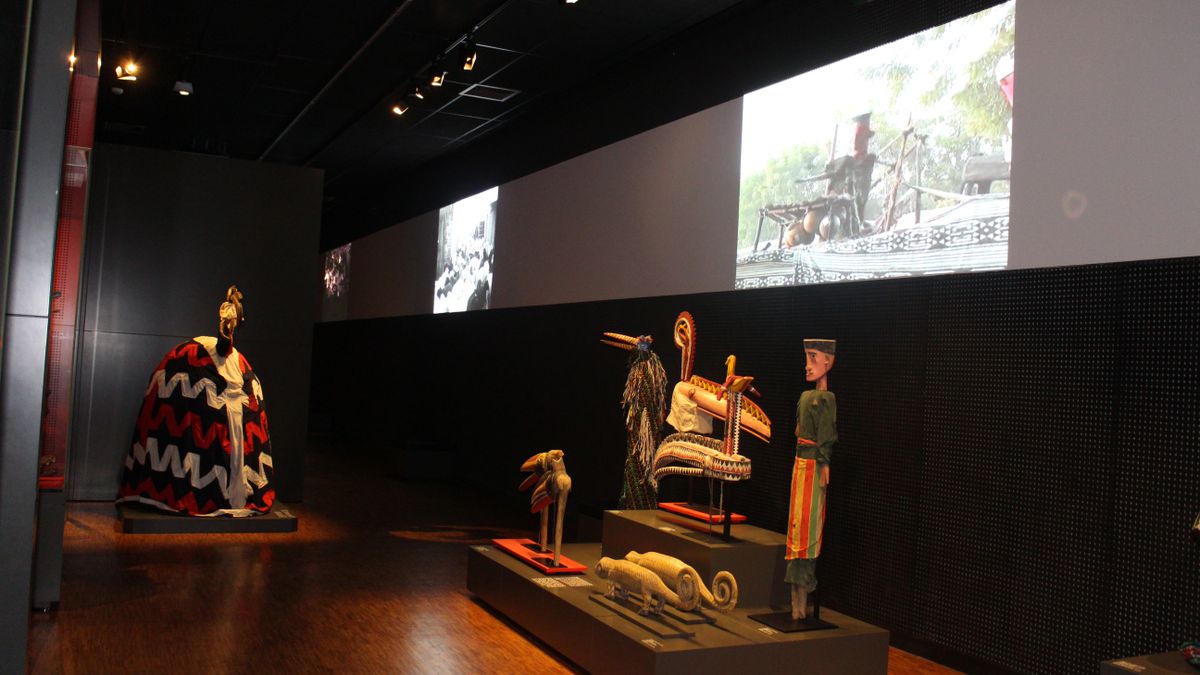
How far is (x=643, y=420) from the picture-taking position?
19.2ft

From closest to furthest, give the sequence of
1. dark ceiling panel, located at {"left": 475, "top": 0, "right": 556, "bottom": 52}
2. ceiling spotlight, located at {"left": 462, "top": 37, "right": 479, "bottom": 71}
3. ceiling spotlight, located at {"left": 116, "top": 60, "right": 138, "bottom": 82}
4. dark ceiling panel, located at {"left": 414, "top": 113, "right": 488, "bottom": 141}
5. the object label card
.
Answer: the object label card, dark ceiling panel, located at {"left": 475, "top": 0, "right": 556, "bottom": 52}, ceiling spotlight, located at {"left": 462, "top": 37, "right": 479, "bottom": 71}, ceiling spotlight, located at {"left": 116, "top": 60, "right": 138, "bottom": 82}, dark ceiling panel, located at {"left": 414, "top": 113, "right": 488, "bottom": 141}

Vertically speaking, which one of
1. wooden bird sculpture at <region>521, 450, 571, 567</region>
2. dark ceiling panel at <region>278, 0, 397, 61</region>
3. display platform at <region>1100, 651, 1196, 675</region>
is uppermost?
dark ceiling panel at <region>278, 0, 397, 61</region>

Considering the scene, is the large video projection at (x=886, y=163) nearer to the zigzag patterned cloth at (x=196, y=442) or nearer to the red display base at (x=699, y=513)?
the red display base at (x=699, y=513)

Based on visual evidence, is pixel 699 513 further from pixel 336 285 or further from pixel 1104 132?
pixel 336 285

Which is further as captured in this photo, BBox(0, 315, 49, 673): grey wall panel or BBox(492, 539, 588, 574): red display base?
BBox(492, 539, 588, 574): red display base

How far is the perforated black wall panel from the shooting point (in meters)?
3.75

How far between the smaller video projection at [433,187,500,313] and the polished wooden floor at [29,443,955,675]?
3712mm

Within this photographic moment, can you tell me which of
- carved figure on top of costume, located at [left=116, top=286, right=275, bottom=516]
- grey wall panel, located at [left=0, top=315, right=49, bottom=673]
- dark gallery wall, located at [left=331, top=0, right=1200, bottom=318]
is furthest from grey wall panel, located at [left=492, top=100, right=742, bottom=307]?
grey wall panel, located at [left=0, top=315, right=49, bottom=673]

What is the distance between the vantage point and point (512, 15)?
7070mm

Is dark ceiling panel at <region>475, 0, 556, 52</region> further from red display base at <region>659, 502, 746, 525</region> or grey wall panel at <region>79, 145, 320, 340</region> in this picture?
red display base at <region>659, 502, 746, 525</region>

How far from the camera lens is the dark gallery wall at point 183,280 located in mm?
7836

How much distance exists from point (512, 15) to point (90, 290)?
13.0 ft

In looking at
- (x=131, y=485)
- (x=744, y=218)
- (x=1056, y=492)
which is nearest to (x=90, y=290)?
(x=131, y=485)

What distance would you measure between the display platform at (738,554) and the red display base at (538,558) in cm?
39
